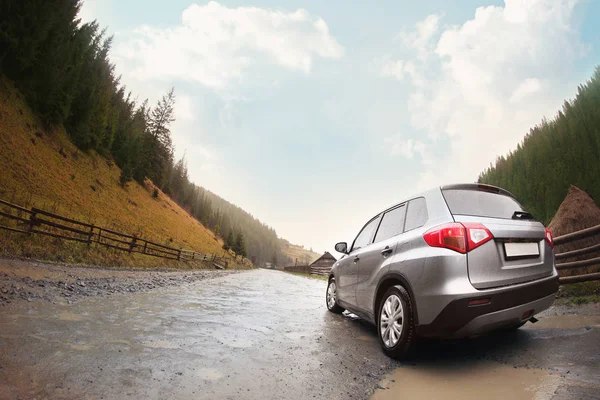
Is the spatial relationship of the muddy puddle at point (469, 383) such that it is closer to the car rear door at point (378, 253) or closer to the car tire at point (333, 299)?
the car rear door at point (378, 253)

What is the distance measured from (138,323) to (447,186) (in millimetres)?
4491

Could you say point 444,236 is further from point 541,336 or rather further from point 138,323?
point 138,323

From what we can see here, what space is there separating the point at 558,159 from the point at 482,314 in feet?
54.2

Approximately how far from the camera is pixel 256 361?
9.25ft

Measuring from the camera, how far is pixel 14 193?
53.6ft

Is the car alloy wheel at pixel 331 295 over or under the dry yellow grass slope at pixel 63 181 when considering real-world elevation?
under

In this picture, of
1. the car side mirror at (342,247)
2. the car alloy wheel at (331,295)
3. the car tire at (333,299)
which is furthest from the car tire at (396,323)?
the car alloy wheel at (331,295)

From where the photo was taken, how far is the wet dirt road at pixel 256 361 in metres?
2.09

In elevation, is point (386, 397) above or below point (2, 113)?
below

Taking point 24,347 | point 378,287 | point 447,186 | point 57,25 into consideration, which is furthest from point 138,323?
point 57,25

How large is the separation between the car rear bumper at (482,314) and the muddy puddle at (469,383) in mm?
348

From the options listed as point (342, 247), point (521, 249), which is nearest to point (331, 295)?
point (342, 247)

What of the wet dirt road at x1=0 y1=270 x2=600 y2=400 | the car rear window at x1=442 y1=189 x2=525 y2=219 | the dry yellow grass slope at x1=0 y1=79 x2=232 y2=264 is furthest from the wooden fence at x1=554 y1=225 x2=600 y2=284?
the dry yellow grass slope at x1=0 y1=79 x2=232 y2=264

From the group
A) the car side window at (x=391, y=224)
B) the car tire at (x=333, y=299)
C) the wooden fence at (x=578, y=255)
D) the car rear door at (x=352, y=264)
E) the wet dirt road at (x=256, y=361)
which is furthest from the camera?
the car tire at (x=333, y=299)
